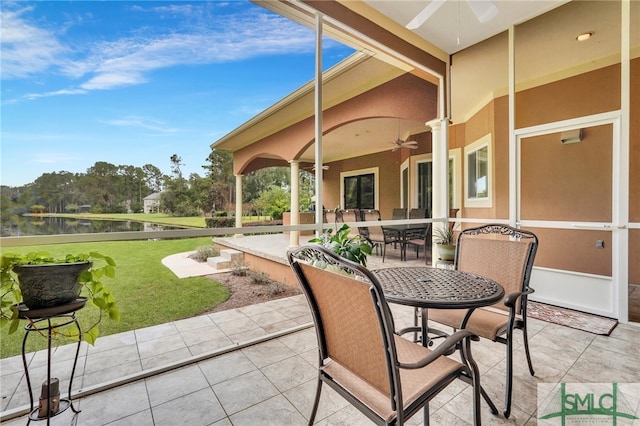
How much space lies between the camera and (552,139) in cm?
337

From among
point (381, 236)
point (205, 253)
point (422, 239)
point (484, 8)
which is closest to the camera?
point (484, 8)

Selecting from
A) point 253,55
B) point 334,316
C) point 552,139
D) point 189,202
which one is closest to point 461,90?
point 552,139

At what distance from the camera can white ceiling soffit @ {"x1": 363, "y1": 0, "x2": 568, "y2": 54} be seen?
3.17 metres

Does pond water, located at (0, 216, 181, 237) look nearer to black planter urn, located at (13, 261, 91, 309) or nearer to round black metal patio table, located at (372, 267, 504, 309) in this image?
black planter urn, located at (13, 261, 91, 309)

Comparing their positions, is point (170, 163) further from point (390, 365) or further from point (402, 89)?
point (402, 89)

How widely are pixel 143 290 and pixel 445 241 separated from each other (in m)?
3.72

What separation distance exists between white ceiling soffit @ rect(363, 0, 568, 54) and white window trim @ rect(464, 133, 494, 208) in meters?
1.35

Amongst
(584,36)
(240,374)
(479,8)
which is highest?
(584,36)

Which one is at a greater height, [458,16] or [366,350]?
[458,16]

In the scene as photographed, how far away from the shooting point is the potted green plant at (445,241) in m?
3.86

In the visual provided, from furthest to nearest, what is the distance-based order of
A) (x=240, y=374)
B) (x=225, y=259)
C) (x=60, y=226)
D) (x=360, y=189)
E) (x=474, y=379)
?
(x=360, y=189)
(x=225, y=259)
(x=240, y=374)
(x=60, y=226)
(x=474, y=379)

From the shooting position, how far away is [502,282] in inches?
80.9

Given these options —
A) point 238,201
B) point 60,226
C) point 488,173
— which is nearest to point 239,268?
point 238,201

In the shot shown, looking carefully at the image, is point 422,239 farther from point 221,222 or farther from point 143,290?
point 143,290
